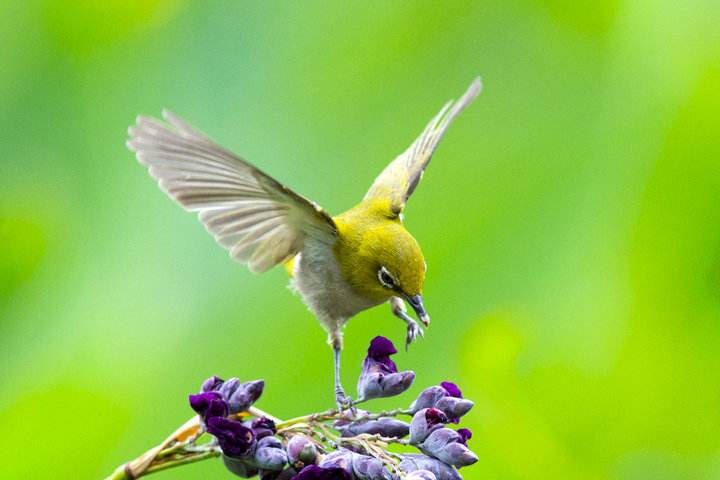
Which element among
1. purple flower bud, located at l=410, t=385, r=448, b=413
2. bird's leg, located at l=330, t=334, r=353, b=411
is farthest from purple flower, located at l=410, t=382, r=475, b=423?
bird's leg, located at l=330, t=334, r=353, b=411

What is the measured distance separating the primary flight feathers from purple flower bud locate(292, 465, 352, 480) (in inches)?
18.5

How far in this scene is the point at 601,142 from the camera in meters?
2.44

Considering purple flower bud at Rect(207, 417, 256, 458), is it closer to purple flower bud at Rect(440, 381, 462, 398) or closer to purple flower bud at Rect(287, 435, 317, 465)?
purple flower bud at Rect(287, 435, 317, 465)

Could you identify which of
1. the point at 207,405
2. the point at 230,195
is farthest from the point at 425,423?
the point at 230,195

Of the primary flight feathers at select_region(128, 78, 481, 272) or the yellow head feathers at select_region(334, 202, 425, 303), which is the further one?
the yellow head feathers at select_region(334, 202, 425, 303)

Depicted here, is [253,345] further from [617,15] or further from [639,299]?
[617,15]

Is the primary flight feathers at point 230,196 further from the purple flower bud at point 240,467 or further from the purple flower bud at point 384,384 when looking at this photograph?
the purple flower bud at point 240,467

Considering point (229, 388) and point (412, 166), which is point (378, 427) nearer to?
point (229, 388)

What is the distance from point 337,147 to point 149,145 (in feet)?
3.71

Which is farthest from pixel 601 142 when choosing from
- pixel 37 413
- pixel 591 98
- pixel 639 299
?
pixel 37 413

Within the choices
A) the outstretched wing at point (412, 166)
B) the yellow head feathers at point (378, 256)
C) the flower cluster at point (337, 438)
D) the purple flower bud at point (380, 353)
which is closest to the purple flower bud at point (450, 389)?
the flower cluster at point (337, 438)

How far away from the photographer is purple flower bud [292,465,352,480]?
3.80 feet

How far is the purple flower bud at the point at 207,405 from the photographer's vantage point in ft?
4.08

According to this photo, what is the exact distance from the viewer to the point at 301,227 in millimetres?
1708
